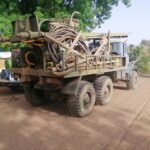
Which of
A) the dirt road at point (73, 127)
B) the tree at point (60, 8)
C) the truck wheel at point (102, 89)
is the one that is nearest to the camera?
the dirt road at point (73, 127)

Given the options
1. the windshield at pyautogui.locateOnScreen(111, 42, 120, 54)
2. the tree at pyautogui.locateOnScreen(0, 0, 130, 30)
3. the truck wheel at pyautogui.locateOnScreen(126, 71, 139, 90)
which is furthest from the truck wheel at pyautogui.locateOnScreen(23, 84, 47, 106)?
the tree at pyautogui.locateOnScreen(0, 0, 130, 30)

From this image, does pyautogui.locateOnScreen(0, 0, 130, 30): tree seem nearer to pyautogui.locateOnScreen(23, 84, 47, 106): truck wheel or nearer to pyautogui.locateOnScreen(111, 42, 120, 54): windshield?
pyautogui.locateOnScreen(111, 42, 120, 54): windshield

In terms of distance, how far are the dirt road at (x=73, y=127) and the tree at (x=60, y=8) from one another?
834 centimetres

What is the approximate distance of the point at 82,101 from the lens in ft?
28.0

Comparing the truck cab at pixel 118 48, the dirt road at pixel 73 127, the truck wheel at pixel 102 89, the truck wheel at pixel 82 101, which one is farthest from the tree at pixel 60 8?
the truck wheel at pixel 82 101

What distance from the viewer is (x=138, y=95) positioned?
1198cm

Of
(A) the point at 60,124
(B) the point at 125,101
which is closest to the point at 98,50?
(B) the point at 125,101

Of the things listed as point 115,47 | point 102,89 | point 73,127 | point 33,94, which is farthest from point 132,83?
point 73,127

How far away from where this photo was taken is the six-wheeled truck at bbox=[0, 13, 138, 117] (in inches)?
331

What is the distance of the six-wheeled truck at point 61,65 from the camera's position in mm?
8398

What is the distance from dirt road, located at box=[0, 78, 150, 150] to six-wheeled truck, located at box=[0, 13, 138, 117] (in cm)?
46

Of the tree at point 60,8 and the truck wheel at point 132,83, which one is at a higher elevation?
the tree at point 60,8

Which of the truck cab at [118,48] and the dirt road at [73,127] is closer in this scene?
the dirt road at [73,127]

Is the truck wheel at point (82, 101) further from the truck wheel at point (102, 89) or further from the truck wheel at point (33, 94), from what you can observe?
the truck wheel at point (33, 94)
